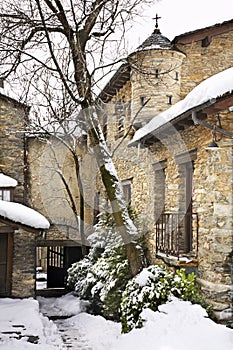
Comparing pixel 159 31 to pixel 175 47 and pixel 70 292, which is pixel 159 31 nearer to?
pixel 175 47

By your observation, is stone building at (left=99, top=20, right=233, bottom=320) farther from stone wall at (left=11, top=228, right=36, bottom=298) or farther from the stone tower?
stone wall at (left=11, top=228, right=36, bottom=298)

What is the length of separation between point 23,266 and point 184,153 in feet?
19.1

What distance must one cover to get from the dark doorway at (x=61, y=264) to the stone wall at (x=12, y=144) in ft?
16.7

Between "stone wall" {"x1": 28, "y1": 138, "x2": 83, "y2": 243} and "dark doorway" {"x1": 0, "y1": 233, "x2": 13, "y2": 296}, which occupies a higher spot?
"stone wall" {"x1": 28, "y1": 138, "x2": 83, "y2": 243}

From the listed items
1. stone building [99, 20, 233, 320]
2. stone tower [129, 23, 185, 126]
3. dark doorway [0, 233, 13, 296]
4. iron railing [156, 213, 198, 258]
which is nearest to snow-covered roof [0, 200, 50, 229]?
dark doorway [0, 233, 13, 296]

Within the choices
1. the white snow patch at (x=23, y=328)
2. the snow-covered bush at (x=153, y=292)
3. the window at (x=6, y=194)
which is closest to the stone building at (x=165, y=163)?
the window at (x=6, y=194)

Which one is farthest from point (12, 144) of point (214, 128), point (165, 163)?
point (214, 128)

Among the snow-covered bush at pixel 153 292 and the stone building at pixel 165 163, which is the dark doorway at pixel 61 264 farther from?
the snow-covered bush at pixel 153 292

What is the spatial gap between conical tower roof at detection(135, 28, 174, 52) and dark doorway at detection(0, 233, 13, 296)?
5.73 metres

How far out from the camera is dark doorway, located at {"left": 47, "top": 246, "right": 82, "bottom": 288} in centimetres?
1677

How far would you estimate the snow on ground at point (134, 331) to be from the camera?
6.12m

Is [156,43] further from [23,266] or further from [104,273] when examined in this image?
[23,266]

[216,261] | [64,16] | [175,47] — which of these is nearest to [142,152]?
[175,47]

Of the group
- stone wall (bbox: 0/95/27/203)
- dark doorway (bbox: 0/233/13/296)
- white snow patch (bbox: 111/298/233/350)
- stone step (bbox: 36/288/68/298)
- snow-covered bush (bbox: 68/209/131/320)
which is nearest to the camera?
white snow patch (bbox: 111/298/233/350)
